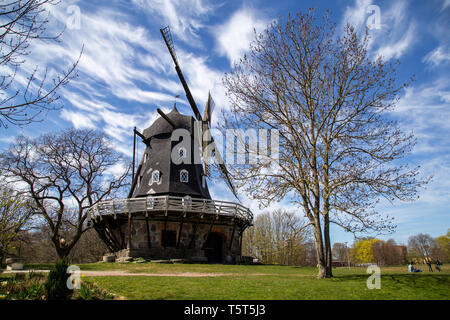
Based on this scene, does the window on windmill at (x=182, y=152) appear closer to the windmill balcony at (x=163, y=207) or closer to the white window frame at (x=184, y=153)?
the white window frame at (x=184, y=153)

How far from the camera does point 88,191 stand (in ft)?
83.2

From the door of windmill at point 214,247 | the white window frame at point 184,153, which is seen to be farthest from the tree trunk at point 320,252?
the white window frame at point 184,153

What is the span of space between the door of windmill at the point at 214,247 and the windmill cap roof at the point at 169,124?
9436mm

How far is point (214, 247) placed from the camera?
23.2m

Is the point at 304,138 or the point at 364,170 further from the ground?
the point at 304,138

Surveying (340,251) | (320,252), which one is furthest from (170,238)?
(340,251)

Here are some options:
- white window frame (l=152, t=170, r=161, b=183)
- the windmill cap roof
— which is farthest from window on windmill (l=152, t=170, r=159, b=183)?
the windmill cap roof

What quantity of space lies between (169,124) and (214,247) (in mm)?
10961

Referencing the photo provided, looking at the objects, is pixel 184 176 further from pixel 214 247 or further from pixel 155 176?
pixel 214 247

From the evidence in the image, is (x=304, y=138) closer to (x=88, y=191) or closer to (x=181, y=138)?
(x=181, y=138)

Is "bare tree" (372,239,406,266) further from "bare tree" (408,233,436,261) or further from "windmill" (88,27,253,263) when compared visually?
"windmill" (88,27,253,263)
